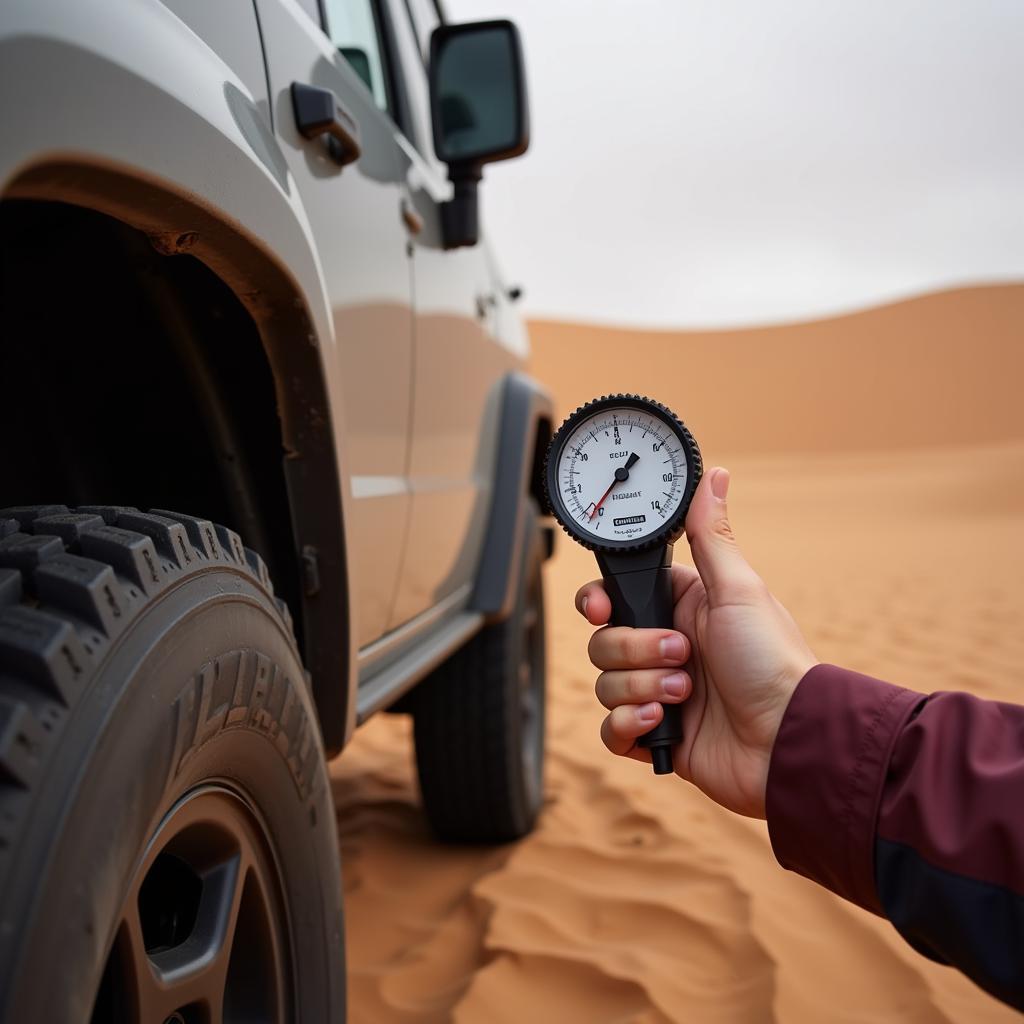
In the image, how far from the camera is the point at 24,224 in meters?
1.22

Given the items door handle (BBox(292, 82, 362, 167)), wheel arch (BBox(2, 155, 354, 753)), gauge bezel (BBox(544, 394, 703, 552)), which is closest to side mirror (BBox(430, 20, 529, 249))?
door handle (BBox(292, 82, 362, 167))

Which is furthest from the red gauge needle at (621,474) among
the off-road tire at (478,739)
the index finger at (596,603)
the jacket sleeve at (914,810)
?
the off-road tire at (478,739)

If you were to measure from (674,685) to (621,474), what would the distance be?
0.28m

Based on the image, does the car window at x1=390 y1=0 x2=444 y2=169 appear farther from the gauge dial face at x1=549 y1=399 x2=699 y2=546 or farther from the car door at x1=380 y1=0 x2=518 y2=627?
the gauge dial face at x1=549 y1=399 x2=699 y2=546

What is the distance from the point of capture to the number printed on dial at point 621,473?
137 cm

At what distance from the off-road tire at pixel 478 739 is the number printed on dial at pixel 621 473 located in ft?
5.24

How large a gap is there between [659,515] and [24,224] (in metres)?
→ 0.84

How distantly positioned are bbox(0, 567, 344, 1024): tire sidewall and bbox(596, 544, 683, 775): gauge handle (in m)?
0.41

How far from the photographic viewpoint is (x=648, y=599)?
52.7 inches

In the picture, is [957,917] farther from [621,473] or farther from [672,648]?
[621,473]

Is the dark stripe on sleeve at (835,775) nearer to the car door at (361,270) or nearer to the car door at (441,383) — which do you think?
the car door at (361,270)

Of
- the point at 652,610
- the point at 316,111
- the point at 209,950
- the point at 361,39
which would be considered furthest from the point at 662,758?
the point at 361,39

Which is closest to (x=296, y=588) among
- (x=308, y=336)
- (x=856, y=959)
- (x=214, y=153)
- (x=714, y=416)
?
(x=308, y=336)

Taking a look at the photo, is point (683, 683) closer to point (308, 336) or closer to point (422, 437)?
point (308, 336)
